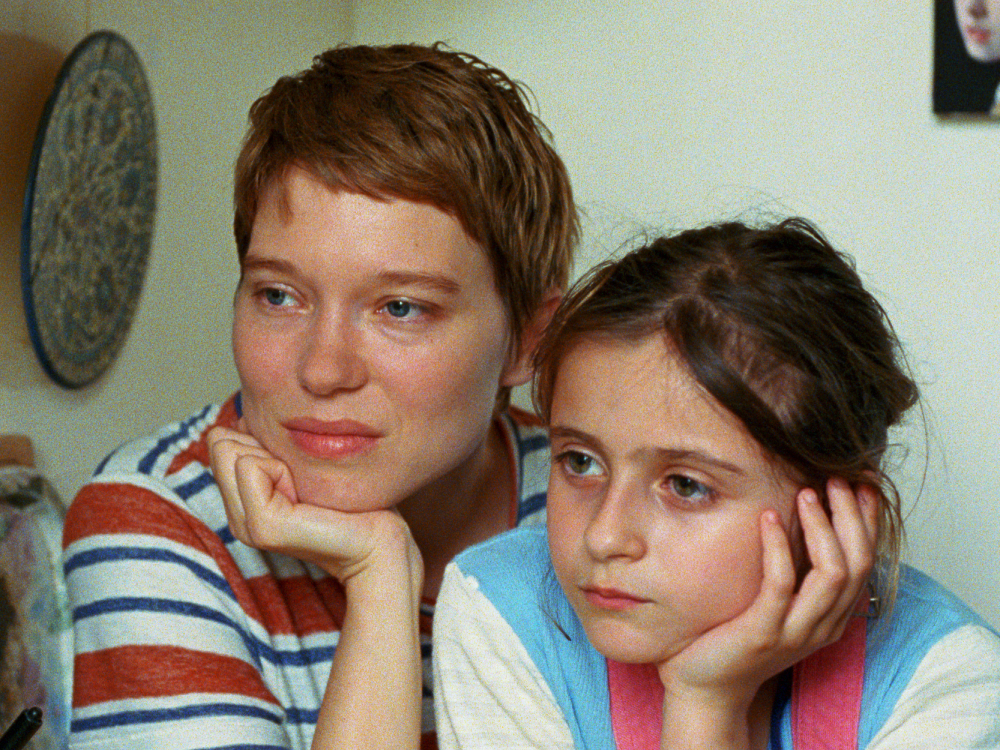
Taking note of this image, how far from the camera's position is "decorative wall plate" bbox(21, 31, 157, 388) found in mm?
1459

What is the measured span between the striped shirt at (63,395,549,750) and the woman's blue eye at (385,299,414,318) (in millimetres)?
281

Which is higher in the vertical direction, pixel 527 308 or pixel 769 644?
pixel 527 308

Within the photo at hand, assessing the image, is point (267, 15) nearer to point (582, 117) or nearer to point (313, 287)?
point (582, 117)

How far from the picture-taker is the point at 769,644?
40.4 inches

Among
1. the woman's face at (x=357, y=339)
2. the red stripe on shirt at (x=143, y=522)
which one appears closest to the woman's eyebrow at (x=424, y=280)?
the woman's face at (x=357, y=339)

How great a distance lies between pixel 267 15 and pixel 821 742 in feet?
5.12

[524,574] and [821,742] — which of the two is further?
[524,574]

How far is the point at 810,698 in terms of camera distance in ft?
3.75

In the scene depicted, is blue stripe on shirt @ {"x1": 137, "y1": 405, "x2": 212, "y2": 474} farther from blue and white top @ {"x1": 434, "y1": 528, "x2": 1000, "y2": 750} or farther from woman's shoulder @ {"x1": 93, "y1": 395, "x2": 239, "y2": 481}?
blue and white top @ {"x1": 434, "y1": 528, "x2": 1000, "y2": 750}

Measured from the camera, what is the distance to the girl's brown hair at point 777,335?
1.04m

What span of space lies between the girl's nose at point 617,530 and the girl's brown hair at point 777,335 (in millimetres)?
123

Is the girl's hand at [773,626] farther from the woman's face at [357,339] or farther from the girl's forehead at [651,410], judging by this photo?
the woman's face at [357,339]

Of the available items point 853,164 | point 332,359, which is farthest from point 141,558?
point 853,164

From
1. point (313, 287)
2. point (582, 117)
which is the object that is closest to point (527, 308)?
point (313, 287)
